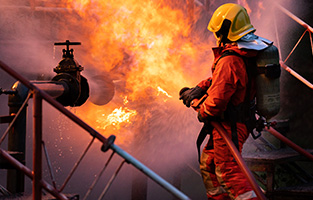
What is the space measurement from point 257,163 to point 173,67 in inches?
99.6

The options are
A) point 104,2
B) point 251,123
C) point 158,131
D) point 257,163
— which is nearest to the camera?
point 251,123

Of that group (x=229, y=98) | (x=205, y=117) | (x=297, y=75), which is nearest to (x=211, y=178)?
(x=205, y=117)

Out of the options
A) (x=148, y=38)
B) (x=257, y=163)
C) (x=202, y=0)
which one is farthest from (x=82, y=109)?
(x=257, y=163)

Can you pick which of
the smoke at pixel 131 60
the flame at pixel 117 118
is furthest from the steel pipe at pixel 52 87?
the flame at pixel 117 118

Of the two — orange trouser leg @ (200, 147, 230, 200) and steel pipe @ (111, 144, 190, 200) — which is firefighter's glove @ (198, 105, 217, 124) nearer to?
orange trouser leg @ (200, 147, 230, 200)

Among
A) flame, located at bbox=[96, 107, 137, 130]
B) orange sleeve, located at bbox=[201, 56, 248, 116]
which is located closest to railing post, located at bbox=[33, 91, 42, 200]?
orange sleeve, located at bbox=[201, 56, 248, 116]

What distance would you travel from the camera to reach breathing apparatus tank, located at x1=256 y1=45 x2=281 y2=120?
3672 millimetres

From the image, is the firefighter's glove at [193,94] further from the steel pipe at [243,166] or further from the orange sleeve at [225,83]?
the steel pipe at [243,166]

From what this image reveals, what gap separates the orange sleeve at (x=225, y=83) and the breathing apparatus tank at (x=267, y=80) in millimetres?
158

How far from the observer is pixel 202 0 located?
6691mm

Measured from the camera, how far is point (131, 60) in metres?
6.79

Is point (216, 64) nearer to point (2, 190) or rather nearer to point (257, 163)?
point (257, 163)

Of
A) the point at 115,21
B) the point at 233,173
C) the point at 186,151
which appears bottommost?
the point at 186,151

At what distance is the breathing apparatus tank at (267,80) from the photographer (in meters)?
3.67
